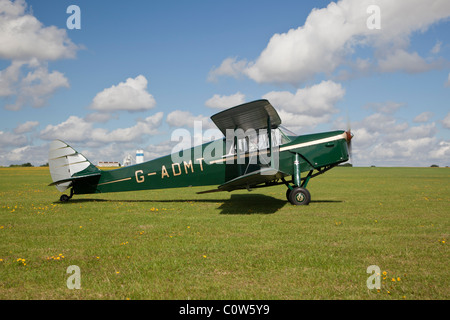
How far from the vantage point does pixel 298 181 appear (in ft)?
32.7

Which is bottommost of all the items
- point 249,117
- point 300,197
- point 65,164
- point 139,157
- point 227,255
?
point 227,255

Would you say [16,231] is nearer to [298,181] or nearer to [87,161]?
[87,161]

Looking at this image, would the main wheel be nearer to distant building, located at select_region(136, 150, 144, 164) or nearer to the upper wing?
the upper wing

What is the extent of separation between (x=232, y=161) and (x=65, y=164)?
20.2 feet

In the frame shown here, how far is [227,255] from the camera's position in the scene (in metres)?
4.58

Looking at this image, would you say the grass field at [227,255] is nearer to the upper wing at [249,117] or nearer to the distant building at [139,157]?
the upper wing at [249,117]

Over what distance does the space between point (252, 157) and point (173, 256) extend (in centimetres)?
596

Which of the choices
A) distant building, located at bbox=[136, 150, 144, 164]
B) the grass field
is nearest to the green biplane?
the grass field

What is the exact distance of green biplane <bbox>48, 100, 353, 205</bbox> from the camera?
988cm

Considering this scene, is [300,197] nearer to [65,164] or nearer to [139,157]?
[65,164]

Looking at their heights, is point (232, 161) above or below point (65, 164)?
below

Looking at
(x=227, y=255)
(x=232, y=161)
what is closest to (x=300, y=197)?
(x=232, y=161)
